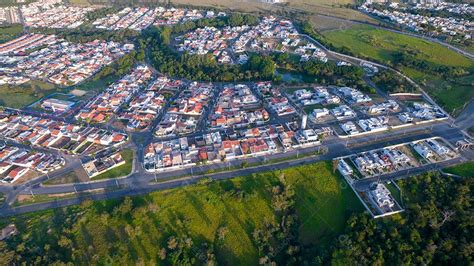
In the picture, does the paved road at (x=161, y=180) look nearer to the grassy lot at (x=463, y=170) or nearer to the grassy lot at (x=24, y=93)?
the grassy lot at (x=463, y=170)

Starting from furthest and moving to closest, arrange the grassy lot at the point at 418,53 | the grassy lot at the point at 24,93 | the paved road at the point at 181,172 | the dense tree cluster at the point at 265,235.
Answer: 1. the grassy lot at the point at 24,93
2. the grassy lot at the point at 418,53
3. the paved road at the point at 181,172
4. the dense tree cluster at the point at 265,235

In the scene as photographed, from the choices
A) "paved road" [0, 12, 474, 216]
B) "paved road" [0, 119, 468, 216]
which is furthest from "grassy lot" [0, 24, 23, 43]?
"paved road" [0, 119, 468, 216]

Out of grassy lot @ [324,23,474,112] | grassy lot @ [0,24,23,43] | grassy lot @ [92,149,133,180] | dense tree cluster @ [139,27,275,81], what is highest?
grassy lot @ [324,23,474,112]

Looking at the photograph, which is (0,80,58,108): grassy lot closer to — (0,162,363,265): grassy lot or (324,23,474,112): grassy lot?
(0,162,363,265): grassy lot

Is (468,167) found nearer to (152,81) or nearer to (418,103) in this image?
(418,103)

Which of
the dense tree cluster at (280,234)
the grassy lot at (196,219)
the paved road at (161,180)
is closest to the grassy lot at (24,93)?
the paved road at (161,180)

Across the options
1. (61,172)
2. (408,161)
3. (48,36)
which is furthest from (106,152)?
(48,36)
